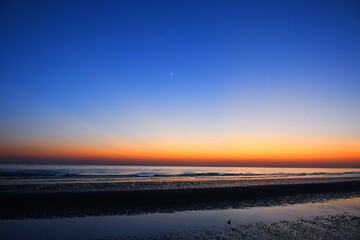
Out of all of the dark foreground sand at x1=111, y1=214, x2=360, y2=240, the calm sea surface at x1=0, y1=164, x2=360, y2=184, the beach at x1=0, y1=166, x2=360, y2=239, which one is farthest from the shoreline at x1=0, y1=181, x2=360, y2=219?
the calm sea surface at x1=0, y1=164, x2=360, y2=184

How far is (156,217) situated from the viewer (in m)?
16.6

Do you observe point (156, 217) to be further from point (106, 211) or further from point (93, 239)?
point (93, 239)

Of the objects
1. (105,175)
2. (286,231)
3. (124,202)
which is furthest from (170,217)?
(105,175)

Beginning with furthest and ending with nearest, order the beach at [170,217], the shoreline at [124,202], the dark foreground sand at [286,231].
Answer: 1. the shoreline at [124,202]
2. the beach at [170,217]
3. the dark foreground sand at [286,231]

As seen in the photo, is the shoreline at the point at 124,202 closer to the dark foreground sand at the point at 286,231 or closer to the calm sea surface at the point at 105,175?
the dark foreground sand at the point at 286,231

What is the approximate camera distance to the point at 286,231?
13359 mm

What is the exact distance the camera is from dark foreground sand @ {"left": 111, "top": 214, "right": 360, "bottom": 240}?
12.2 m

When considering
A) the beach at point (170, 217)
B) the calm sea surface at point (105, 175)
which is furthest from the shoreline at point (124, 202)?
the calm sea surface at point (105, 175)

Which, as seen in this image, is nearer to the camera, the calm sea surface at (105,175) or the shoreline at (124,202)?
the shoreline at (124,202)

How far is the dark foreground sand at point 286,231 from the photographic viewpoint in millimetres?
12219

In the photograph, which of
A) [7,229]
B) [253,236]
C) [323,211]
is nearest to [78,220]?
[7,229]

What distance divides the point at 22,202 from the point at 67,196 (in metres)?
3.71

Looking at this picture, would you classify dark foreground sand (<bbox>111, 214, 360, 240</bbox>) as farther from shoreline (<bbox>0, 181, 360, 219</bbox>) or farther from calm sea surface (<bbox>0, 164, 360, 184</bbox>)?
calm sea surface (<bbox>0, 164, 360, 184</bbox>)

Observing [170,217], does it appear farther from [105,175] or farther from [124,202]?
[105,175]
